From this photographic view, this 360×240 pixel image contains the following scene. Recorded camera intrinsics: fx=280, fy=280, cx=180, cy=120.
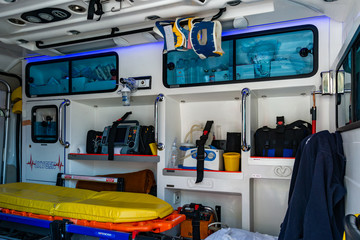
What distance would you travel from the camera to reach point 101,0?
262 cm

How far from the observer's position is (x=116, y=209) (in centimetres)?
241

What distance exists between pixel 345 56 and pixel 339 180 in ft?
2.75

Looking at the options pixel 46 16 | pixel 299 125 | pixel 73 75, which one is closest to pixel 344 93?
pixel 299 125

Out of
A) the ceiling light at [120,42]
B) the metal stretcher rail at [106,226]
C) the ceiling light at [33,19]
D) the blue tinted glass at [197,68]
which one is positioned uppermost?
the ceiling light at [33,19]

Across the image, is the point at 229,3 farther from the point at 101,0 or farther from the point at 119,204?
the point at 119,204

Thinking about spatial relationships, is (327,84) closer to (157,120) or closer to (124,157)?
(157,120)

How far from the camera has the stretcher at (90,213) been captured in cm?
236

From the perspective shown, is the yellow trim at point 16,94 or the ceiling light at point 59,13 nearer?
the ceiling light at point 59,13

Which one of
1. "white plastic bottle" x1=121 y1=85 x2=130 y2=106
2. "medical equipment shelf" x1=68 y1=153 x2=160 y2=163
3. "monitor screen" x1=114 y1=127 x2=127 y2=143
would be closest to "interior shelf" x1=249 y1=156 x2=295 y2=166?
"medical equipment shelf" x1=68 y1=153 x2=160 y2=163

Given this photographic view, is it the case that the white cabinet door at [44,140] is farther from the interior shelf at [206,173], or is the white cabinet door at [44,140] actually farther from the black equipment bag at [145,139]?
the interior shelf at [206,173]

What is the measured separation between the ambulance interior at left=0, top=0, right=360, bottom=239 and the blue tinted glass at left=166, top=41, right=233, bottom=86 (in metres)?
0.01

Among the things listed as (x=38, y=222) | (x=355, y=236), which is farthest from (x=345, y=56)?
(x=38, y=222)

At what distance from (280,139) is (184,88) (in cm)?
121

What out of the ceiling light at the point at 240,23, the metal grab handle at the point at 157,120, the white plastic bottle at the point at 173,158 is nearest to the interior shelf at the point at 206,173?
the white plastic bottle at the point at 173,158
